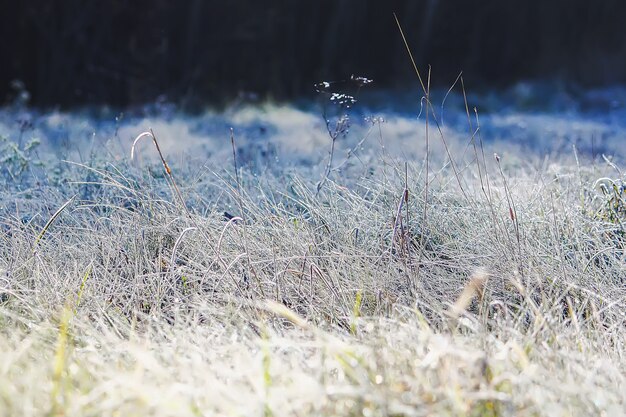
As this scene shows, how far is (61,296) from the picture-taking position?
A: 2.28 m

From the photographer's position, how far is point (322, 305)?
2273 mm

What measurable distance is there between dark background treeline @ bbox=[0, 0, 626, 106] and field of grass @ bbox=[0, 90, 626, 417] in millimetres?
4749

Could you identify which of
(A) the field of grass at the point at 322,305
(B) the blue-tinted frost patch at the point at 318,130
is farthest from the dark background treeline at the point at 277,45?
(A) the field of grass at the point at 322,305

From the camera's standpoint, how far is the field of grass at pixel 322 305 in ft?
4.98

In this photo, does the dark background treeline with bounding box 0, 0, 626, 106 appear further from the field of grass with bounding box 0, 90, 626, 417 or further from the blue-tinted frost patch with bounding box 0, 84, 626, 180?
the field of grass with bounding box 0, 90, 626, 417

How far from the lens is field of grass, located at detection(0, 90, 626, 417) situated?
1.52 m

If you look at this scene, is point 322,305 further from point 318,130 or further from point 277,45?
point 277,45

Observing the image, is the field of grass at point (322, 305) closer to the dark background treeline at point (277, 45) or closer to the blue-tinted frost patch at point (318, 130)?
the blue-tinted frost patch at point (318, 130)

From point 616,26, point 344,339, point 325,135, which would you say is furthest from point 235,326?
point 616,26

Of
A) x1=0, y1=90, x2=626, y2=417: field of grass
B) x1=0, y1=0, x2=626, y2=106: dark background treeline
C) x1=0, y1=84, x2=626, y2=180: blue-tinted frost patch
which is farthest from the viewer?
x1=0, y1=0, x2=626, y2=106: dark background treeline

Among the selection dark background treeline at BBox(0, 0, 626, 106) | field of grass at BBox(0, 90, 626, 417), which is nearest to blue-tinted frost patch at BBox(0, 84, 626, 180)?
dark background treeline at BBox(0, 0, 626, 106)

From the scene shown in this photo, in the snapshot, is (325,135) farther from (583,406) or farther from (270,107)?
(583,406)

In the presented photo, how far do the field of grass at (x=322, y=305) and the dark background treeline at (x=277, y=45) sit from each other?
15.6ft

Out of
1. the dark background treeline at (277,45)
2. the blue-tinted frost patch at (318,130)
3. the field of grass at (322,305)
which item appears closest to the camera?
the field of grass at (322,305)
